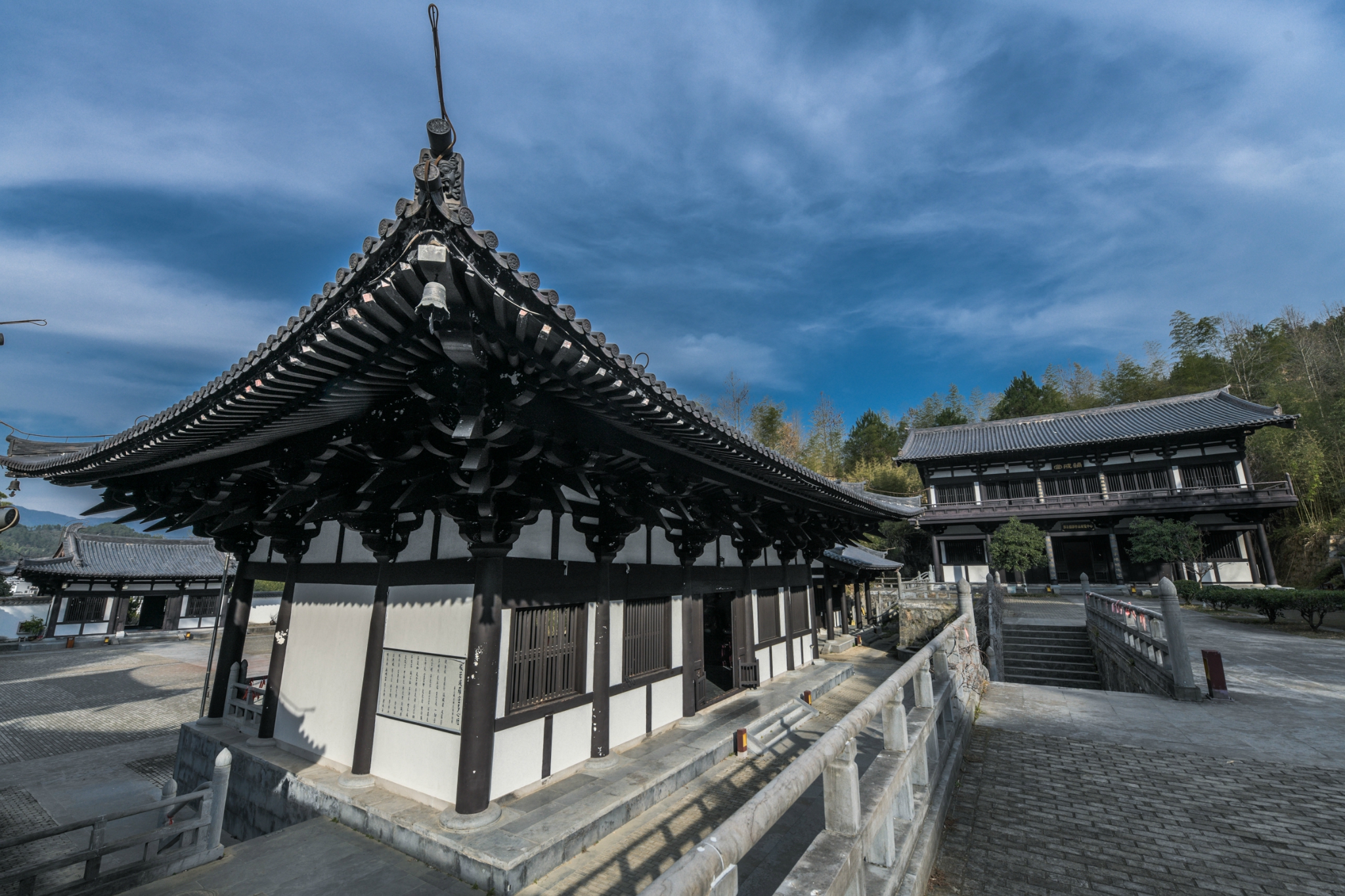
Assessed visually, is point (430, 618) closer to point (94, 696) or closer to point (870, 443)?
point (94, 696)

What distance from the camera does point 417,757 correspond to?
20.5ft

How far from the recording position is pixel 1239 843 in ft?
14.7

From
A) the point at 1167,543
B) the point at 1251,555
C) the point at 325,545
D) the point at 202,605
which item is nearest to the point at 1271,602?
the point at 1167,543

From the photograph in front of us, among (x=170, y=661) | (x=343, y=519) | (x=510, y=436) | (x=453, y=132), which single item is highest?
(x=453, y=132)

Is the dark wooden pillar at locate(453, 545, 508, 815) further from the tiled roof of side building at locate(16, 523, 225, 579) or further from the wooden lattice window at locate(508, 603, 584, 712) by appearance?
the tiled roof of side building at locate(16, 523, 225, 579)

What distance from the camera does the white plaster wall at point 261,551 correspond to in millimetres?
10219

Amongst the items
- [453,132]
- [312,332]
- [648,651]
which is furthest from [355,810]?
[453,132]

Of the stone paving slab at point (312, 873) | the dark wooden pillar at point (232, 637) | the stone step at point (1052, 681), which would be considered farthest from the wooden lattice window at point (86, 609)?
the stone step at point (1052, 681)

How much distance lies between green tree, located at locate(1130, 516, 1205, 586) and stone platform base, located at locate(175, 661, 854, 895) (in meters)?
24.1

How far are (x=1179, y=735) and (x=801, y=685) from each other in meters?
6.10

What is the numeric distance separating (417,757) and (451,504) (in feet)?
10.3

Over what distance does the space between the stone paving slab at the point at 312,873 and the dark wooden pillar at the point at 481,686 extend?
660mm

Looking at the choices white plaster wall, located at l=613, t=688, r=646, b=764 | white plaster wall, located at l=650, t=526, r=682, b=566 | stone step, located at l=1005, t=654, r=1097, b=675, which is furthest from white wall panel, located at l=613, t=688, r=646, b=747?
stone step, located at l=1005, t=654, r=1097, b=675

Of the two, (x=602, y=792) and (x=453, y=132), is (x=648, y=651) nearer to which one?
(x=602, y=792)
